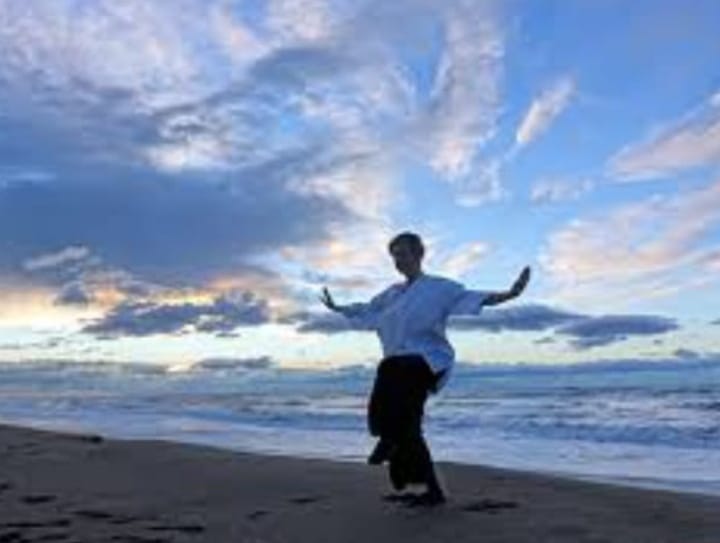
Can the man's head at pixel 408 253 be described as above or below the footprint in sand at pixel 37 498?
above

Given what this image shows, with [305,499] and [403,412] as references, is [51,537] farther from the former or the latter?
[403,412]

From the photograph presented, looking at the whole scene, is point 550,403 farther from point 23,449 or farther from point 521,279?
point 521,279

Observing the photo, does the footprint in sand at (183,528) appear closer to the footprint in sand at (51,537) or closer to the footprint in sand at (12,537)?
the footprint in sand at (51,537)

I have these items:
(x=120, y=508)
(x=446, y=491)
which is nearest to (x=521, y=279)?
(x=446, y=491)

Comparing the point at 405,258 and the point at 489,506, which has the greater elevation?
the point at 405,258

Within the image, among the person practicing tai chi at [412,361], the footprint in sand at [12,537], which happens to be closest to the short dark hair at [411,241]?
the person practicing tai chi at [412,361]

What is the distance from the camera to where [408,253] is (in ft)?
27.8

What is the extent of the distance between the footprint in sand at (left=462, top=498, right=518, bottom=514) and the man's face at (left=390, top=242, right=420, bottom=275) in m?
1.56

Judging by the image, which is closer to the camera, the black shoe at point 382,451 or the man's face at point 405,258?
the black shoe at point 382,451

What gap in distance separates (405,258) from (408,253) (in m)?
0.04

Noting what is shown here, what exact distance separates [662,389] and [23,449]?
28117mm

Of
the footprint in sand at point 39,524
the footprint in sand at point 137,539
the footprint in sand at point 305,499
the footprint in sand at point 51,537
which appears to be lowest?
the footprint in sand at point 137,539

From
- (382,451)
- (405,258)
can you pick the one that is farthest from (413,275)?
(382,451)

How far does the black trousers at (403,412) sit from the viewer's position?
823 centimetres
